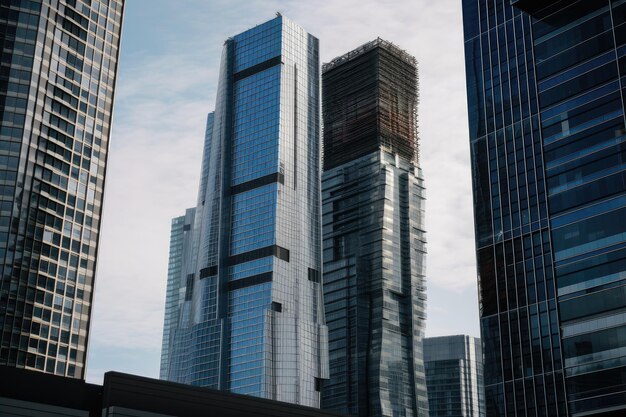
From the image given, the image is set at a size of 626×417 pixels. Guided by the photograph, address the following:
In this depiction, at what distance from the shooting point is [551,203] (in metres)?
119

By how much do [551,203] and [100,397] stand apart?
6296cm

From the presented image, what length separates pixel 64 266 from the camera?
156 metres

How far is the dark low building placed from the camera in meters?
83.9

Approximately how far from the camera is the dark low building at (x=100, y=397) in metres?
83.9

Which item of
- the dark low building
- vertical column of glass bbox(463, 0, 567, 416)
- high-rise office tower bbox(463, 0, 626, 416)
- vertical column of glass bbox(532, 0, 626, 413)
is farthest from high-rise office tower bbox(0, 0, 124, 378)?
vertical column of glass bbox(532, 0, 626, 413)

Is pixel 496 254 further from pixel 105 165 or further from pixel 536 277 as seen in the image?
pixel 105 165

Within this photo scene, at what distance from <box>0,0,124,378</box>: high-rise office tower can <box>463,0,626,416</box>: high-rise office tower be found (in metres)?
69.3

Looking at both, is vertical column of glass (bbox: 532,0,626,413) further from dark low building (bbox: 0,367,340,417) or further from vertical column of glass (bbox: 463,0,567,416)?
dark low building (bbox: 0,367,340,417)

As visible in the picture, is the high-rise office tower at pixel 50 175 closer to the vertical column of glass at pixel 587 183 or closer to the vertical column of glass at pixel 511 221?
the vertical column of glass at pixel 511 221

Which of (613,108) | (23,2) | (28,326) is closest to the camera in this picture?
(613,108)

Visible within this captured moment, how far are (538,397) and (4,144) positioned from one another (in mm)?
95138

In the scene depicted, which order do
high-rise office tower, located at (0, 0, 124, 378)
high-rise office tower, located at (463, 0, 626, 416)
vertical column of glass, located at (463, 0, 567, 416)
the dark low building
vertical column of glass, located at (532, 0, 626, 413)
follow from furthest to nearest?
high-rise office tower, located at (0, 0, 124, 378) → vertical column of glass, located at (463, 0, 567, 416) → high-rise office tower, located at (463, 0, 626, 416) → vertical column of glass, located at (532, 0, 626, 413) → the dark low building

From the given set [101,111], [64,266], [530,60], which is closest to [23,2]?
[101,111]

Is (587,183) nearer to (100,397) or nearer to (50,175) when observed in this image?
(100,397)
